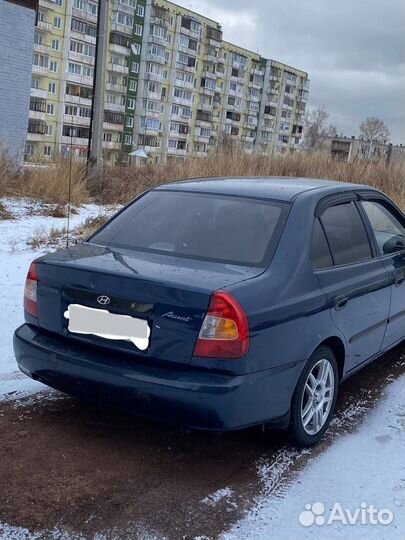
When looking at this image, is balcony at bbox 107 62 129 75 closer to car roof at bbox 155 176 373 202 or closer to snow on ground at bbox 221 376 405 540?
car roof at bbox 155 176 373 202

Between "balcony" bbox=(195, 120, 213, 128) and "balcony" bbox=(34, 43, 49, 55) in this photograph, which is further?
"balcony" bbox=(195, 120, 213, 128)

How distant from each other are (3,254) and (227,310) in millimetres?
5527

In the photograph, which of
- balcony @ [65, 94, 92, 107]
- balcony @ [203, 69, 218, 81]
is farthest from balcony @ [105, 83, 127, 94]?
balcony @ [203, 69, 218, 81]

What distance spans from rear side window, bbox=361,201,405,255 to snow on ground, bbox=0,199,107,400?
2675 mm

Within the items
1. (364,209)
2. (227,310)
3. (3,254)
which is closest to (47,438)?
(227,310)

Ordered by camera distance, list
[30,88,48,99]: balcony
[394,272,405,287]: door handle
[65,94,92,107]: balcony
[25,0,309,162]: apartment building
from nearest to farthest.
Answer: [394,272,405,287]: door handle < [30,88,48,99]: balcony < [25,0,309,162]: apartment building < [65,94,92,107]: balcony

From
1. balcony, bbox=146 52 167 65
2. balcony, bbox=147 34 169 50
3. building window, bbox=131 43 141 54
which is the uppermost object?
balcony, bbox=147 34 169 50

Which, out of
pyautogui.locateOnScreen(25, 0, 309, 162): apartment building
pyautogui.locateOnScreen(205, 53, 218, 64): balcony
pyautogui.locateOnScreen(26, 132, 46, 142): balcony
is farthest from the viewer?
pyautogui.locateOnScreen(205, 53, 218, 64): balcony

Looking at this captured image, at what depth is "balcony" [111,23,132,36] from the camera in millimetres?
74375

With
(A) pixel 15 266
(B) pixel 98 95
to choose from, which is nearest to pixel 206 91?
(B) pixel 98 95

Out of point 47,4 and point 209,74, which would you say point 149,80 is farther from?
point 47,4

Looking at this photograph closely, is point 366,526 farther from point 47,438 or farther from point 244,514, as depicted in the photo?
point 47,438

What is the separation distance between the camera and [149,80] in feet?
260

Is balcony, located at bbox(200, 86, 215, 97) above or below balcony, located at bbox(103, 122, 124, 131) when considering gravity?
above
